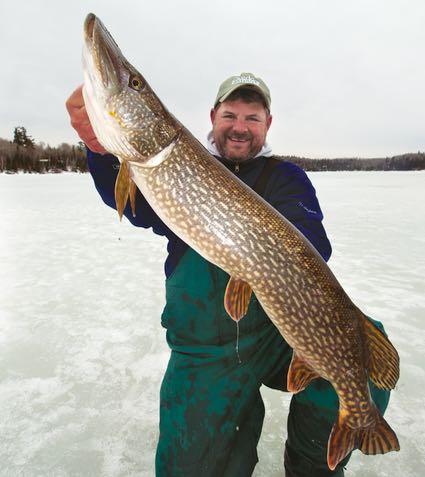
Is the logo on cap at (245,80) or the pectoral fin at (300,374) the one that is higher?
the logo on cap at (245,80)

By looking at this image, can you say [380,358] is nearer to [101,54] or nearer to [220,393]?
[220,393]

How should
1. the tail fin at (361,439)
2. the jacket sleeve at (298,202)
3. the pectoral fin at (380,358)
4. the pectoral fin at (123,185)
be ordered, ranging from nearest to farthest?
the tail fin at (361,439) < the pectoral fin at (380,358) < the pectoral fin at (123,185) < the jacket sleeve at (298,202)

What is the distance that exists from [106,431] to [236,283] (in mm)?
1034

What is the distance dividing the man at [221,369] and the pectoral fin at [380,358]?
5.5 inches

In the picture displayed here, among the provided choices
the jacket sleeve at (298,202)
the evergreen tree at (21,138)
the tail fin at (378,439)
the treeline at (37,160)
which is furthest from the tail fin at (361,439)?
the evergreen tree at (21,138)

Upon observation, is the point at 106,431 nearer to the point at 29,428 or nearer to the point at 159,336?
the point at 29,428

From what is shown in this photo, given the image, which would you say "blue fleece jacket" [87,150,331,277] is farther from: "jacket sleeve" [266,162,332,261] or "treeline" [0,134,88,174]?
"treeline" [0,134,88,174]

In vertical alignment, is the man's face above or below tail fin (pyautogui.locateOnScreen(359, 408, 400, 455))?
Result: above

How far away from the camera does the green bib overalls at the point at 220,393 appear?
1582 mm

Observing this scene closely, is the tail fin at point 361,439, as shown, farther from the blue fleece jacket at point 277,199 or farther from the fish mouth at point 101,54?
the fish mouth at point 101,54

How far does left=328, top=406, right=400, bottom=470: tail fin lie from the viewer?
1.37 meters

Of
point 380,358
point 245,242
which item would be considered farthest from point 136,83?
point 380,358

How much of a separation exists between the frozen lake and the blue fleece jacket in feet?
2.67

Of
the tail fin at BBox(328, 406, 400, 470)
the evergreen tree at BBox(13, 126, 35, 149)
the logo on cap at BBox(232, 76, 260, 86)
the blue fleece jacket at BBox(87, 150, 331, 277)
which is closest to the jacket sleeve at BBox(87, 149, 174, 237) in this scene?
the blue fleece jacket at BBox(87, 150, 331, 277)
